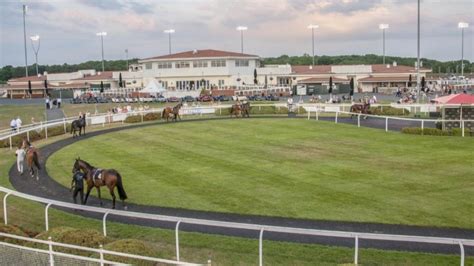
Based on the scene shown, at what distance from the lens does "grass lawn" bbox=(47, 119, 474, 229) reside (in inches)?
506

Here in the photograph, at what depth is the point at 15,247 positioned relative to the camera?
26.4 feet

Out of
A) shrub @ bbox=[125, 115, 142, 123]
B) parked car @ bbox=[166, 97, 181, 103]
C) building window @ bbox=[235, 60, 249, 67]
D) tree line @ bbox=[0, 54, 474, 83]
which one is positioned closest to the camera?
shrub @ bbox=[125, 115, 142, 123]

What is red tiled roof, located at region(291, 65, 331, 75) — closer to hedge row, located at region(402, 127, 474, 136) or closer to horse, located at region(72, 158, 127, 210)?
hedge row, located at region(402, 127, 474, 136)

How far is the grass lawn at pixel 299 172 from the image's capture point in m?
12.9

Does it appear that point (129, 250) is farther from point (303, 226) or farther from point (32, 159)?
point (32, 159)

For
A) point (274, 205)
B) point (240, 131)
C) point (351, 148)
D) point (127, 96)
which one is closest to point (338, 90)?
point (127, 96)

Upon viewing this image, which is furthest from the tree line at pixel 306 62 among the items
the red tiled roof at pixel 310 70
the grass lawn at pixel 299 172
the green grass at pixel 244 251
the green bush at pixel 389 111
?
the green grass at pixel 244 251

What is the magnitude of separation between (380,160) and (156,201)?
8.93 m

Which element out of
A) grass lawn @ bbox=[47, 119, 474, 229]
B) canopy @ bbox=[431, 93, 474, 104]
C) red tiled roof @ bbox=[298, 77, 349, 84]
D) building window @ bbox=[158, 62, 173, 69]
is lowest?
grass lawn @ bbox=[47, 119, 474, 229]

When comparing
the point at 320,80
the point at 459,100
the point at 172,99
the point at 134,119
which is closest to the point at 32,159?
the point at 134,119

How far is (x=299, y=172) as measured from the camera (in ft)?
56.2

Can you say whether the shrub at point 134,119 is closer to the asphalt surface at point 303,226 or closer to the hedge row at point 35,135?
the hedge row at point 35,135

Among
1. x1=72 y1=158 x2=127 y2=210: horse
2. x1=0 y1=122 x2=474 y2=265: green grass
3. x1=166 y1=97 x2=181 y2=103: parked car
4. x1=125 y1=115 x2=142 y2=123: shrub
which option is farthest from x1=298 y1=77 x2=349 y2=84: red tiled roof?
x1=0 y1=122 x2=474 y2=265: green grass

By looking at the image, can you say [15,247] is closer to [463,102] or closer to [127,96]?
[463,102]
